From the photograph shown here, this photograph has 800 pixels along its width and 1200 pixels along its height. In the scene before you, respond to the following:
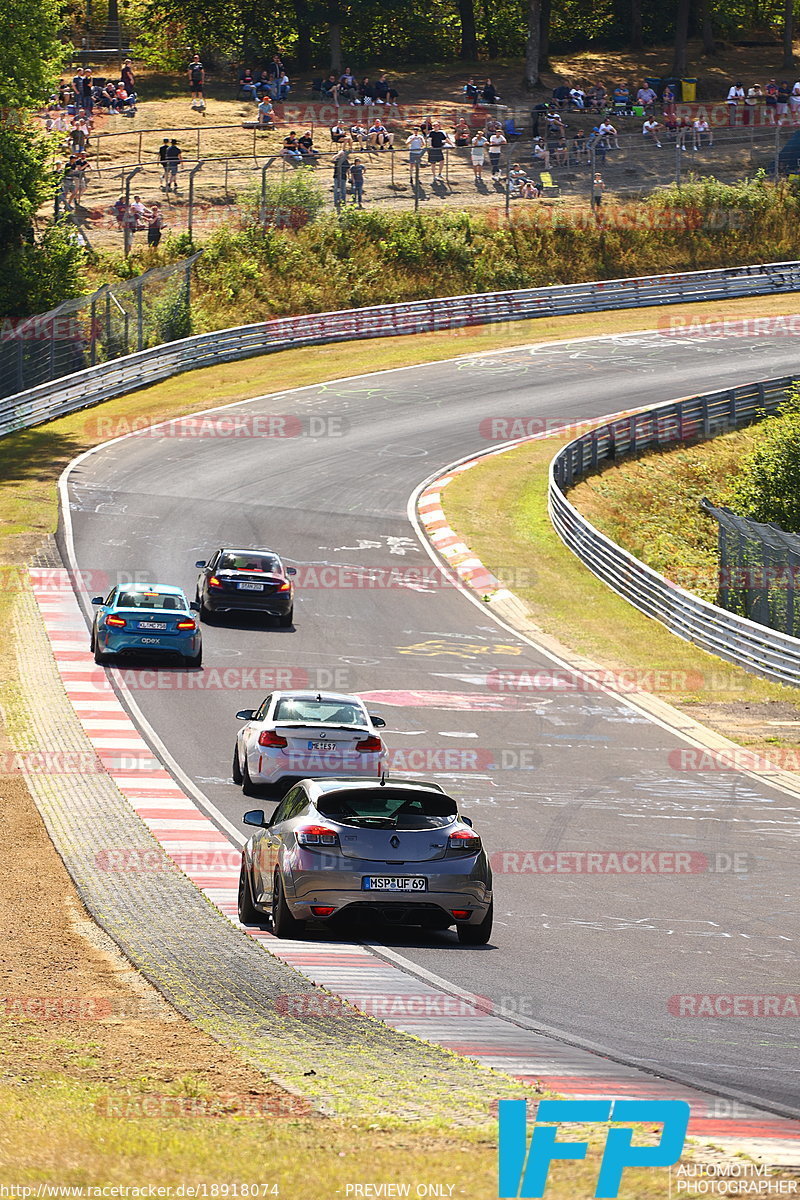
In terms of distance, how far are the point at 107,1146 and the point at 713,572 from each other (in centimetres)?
3909

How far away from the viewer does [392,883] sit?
1270 centimetres

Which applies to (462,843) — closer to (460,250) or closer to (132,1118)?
(132,1118)

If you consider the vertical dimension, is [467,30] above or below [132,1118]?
above

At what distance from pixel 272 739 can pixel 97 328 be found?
119 feet

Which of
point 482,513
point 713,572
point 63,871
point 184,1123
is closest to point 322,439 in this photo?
point 482,513

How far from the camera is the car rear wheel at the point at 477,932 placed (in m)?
13.0

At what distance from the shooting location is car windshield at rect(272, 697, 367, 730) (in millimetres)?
19516

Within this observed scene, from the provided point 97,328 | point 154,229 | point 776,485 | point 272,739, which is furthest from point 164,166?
point 272,739

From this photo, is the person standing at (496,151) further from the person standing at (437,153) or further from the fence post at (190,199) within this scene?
the fence post at (190,199)

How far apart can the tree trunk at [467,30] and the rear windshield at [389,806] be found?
86.3 metres

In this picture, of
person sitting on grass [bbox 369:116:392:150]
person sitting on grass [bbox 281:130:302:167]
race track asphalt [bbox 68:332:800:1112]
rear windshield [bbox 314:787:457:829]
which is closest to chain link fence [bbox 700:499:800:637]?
race track asphalt [bbox 68:332:800:1112]

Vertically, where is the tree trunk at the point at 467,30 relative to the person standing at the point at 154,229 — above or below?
above

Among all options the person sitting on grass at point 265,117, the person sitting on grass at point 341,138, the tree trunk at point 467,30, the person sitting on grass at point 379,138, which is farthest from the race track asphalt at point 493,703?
the tree trunk at point 467,30

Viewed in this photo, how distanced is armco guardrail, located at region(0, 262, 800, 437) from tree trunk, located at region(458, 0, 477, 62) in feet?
102
